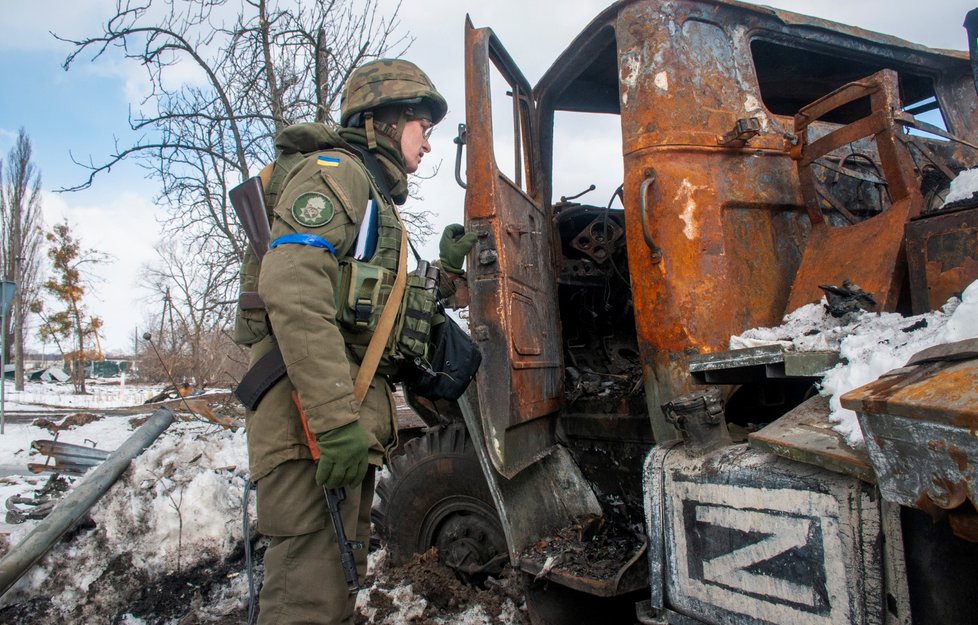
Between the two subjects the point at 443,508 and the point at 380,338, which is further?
the point at 443,508

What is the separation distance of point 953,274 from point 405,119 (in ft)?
5.78

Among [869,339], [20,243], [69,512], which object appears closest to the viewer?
[869,339]

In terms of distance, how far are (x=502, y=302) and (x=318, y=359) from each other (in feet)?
3.14

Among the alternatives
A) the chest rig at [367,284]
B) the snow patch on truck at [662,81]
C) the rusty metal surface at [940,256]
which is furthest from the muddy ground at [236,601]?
the snow patch on truck at [662,81]

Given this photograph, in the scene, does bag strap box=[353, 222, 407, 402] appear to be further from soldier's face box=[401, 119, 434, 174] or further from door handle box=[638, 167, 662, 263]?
door handle box=[638, 167, 662, 263]

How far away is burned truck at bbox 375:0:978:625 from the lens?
4.42ft

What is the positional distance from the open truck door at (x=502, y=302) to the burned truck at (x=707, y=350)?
1 centimetres

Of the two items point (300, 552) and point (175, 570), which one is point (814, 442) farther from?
point (175, 570)

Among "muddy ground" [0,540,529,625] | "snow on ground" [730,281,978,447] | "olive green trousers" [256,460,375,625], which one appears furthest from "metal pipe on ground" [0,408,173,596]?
"snow on ground" [730,281,978,447]

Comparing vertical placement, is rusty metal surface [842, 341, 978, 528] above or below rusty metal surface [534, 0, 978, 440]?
below

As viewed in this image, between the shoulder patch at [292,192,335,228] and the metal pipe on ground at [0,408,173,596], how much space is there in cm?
241

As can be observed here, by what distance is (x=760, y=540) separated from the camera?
156 cm

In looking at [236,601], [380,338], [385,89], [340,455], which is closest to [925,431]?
[340,455]

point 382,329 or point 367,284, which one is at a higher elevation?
point 367,284
